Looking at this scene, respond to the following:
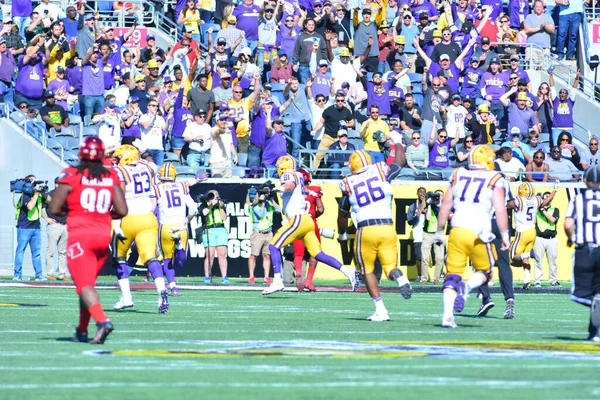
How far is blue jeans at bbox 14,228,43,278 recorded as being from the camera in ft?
80.9

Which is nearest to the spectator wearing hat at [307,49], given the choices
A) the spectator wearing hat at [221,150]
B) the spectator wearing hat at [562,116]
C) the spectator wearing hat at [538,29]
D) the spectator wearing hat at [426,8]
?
the spectator wearing hat at [221,150]

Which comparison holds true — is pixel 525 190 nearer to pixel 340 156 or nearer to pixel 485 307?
pixel 340 156

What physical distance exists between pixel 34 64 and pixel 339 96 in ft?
19.8

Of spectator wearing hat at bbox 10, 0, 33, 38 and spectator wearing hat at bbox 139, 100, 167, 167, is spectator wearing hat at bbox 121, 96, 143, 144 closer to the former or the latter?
spectator wearing hat at bbox 139, 100, 167, 167

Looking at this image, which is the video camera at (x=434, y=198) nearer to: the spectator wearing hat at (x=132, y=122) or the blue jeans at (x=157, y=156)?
the blue jeans at (x=157, y=156)

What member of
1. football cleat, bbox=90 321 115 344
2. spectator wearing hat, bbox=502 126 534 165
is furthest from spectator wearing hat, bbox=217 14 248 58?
football cleat, bbox=90 321 115 344

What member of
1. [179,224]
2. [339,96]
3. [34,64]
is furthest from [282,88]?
[179,224]

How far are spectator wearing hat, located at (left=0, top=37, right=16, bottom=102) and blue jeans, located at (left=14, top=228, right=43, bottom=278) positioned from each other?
3366 mm

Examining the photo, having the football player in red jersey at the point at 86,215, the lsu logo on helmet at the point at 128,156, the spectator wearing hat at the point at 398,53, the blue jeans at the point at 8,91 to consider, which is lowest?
the football player in red jersey at the point at 86,215

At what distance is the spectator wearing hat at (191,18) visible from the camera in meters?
29.5

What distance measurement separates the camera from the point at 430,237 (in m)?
26.0

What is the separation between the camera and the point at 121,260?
16.3 metres

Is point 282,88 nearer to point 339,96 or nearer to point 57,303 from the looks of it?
point 339,96

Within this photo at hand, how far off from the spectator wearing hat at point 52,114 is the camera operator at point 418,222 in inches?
277
